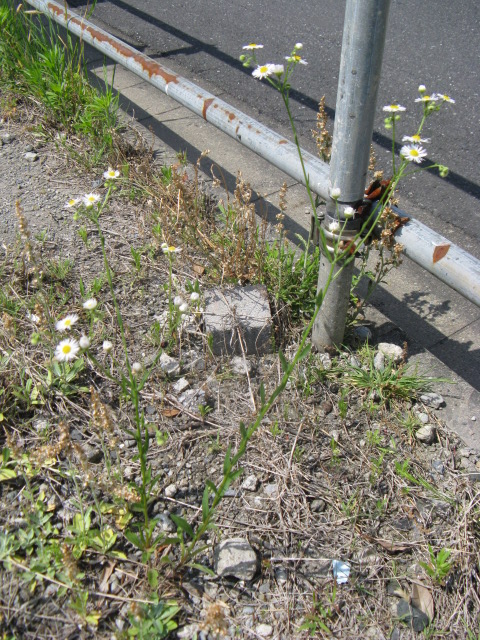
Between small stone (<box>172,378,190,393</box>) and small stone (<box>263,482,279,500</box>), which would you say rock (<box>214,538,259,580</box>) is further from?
small stone (<box>172,378,190,393</box>)

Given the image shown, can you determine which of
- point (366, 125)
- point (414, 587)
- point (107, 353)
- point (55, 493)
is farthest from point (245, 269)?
point (414, 587)

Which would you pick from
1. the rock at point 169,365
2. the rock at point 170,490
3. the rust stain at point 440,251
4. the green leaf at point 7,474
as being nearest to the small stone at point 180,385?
the rock at point 169,365

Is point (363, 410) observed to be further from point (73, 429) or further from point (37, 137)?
point (37, 137)

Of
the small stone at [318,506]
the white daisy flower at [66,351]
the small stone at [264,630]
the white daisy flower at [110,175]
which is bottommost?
the small stone at [264,630]

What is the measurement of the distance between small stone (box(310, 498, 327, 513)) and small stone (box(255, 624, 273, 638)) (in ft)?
1.17

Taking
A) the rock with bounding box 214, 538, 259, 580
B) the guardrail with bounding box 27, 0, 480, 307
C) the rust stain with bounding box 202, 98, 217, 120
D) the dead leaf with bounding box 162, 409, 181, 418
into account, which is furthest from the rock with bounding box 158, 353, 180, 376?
the rust stain with bounding box 202, 98, 217, 120

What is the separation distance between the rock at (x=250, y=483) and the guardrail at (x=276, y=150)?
87 cm

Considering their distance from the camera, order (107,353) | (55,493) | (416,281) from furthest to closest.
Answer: (416,281)
(107,353)
(55,493)

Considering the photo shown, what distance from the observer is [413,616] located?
4.99 ft

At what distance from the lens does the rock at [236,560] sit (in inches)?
62.2

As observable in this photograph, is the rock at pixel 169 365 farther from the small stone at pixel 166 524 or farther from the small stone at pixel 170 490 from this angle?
the small stone at pixel 166 524

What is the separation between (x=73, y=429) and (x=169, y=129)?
2278 mm

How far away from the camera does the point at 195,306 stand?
2.24m

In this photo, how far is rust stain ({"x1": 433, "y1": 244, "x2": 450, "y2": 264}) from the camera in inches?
73.4
